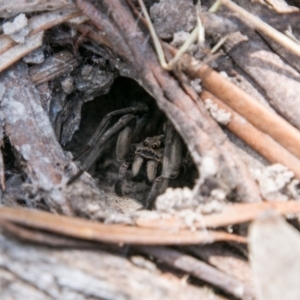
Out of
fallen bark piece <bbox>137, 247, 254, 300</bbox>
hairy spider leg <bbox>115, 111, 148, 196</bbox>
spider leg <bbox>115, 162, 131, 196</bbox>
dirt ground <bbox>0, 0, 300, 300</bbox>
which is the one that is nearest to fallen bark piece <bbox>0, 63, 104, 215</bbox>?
dirt ground <bbox>0, 0, 300, 300</bbox>

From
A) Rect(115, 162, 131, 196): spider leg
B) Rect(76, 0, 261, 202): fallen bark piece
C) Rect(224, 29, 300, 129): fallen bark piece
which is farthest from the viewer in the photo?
Rect(115, 162, 131, 196): spider leg

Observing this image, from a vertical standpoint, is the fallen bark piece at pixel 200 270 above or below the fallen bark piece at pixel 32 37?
below

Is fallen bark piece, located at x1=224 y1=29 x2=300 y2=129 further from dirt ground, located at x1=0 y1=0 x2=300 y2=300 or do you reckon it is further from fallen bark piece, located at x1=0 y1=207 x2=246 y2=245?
fallen bark piece, located at x1=0 y1=207 x2=246 y2=245

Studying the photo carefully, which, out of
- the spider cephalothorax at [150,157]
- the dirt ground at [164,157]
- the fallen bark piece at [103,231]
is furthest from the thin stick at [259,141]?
the spider cephalothorax at [150,157]

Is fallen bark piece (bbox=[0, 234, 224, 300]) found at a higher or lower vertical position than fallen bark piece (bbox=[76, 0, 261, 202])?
lower

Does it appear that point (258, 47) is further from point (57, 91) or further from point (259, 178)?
point (57, 91)

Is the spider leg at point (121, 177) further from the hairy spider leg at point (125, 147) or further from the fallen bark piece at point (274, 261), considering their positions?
the fallen bark piece at point (274, 261)
